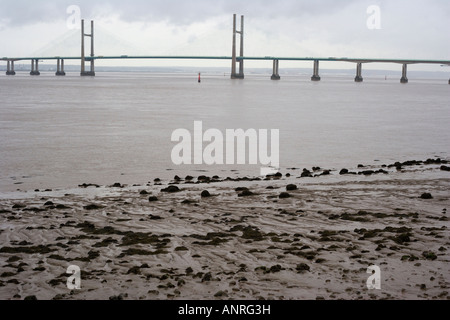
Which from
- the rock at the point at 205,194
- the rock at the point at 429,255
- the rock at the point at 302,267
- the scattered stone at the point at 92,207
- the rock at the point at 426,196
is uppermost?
the rock at the point at 426,196

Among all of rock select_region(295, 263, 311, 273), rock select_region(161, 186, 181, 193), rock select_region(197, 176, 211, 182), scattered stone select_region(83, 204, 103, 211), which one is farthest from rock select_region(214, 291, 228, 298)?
rock select_region(197, 176, 211, 182)

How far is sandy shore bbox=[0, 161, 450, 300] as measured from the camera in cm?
536

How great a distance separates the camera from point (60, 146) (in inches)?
715

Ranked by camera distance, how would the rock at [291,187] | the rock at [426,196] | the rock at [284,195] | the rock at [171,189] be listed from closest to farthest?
the rock at [426,196] < the rock at [284,195] < the rock at [291,187] < the rock at [171,189]

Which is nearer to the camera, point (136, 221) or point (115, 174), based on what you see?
point (136, 221)

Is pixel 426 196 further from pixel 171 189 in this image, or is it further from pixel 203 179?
pixel 203 179

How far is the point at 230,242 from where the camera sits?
22.2 feet

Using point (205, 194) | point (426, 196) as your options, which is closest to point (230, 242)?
point (205, 194)

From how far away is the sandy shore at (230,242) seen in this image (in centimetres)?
536

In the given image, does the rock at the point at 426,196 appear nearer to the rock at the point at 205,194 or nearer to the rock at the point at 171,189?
the rock at the point at 205,194

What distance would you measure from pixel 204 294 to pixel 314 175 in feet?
23.7

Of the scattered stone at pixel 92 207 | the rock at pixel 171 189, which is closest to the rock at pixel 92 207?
the scattered stone at pixel 92 207

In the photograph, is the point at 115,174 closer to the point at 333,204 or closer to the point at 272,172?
the point at 272,172
